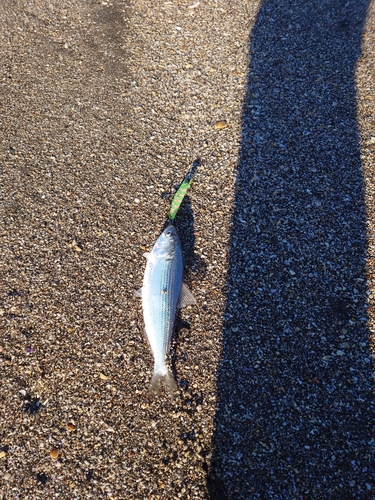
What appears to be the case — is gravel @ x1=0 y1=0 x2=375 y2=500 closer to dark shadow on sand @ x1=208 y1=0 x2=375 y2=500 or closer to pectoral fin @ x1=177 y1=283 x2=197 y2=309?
dark shadow on sand @ x1=208 y1=0 x2=375 y2=500

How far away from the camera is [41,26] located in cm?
586

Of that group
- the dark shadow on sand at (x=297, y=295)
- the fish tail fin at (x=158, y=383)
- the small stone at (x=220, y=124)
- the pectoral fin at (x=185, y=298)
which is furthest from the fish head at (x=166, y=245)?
the small stone at (x=220, y=124)

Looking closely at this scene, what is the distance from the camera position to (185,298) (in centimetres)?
363

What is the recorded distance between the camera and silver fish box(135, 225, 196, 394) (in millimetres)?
3361

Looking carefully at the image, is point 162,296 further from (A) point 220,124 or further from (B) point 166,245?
(A) point 220,124

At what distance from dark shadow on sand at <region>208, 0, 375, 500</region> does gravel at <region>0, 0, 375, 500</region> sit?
2 cm

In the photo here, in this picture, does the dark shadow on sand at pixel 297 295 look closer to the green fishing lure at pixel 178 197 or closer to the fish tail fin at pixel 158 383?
the fish tail fin at pixel 158 383

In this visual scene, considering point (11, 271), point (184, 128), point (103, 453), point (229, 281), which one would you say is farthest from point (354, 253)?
point (11, 271)

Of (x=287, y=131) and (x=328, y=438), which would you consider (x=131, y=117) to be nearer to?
(x=287, y=131)

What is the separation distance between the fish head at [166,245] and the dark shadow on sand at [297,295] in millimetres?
642

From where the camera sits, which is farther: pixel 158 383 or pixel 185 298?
pixel 185 298

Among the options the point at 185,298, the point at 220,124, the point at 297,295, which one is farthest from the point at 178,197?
the point at 297,295

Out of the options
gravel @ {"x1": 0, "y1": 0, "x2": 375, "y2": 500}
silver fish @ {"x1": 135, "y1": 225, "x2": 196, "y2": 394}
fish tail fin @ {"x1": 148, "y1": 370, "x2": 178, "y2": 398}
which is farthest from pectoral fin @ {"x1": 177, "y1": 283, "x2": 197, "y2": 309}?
fish tail fin @ {"x1": 148, "y1": 370, "x2": 178, "y2": 398}

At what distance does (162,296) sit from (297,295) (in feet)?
4.31
